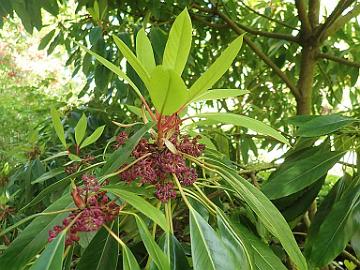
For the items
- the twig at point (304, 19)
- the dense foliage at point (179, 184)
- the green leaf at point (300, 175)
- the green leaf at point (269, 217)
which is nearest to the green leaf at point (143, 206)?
the dense foliage at point (179, 184)

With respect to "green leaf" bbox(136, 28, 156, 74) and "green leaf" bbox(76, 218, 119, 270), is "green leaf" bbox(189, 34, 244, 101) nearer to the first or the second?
"green leaf" bbox(136, 28, 156, 74)

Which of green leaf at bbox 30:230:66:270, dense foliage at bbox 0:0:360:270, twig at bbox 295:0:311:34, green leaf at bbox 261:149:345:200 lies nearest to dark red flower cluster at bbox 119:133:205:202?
dense foliage at bbox 0:0:360:270

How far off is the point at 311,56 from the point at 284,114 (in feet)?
2.45

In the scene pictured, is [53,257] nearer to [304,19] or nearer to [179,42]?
[179,42]

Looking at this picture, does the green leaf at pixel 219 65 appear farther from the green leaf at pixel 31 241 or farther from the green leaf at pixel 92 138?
the green leaf at pixel 92 138

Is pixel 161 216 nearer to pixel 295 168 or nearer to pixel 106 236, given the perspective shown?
pixel 106 236

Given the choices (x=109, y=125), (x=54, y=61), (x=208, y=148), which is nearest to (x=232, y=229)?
(x=208, y=148)

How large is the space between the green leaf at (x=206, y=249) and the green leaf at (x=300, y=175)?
0.75 ft

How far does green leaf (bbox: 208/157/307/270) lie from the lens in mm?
539

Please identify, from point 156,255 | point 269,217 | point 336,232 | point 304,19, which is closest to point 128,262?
point 156,255

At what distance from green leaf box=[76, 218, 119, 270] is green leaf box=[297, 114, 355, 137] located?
0.36 meters

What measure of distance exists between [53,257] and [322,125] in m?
0.49

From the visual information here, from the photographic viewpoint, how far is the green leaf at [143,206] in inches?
18.8

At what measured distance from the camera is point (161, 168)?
1.74 ft
